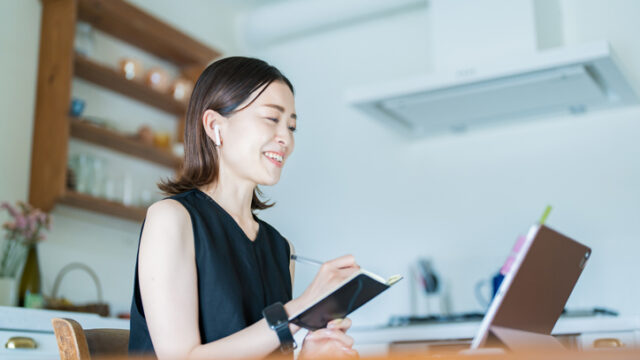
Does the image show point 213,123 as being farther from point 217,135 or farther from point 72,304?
point 72,304

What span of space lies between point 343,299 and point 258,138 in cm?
41

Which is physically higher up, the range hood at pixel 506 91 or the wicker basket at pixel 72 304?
the range hood at pixel 506 91

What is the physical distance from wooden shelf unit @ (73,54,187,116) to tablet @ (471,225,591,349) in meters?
2.30

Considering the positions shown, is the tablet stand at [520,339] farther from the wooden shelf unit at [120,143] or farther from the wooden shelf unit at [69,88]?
the wooden shelf unit at [120,143]

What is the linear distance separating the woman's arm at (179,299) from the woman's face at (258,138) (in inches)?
9.5

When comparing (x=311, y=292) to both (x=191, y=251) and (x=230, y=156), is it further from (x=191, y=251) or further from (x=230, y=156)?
(x=230, y=156)

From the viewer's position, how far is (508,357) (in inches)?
29.3

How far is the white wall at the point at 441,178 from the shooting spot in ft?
10.3

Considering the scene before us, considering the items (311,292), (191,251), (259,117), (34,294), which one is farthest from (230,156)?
(34,294)

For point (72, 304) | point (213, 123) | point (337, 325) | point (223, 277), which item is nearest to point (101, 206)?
point (72, 304)

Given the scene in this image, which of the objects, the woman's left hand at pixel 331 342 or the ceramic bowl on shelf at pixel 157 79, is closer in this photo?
the woman's left hand at pixel 331 342

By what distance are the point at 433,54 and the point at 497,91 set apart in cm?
37

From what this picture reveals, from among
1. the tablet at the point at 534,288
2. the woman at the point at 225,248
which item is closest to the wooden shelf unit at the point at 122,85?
the woman at the point at 225,248

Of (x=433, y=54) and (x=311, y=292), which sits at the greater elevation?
(x=433, y=54)
